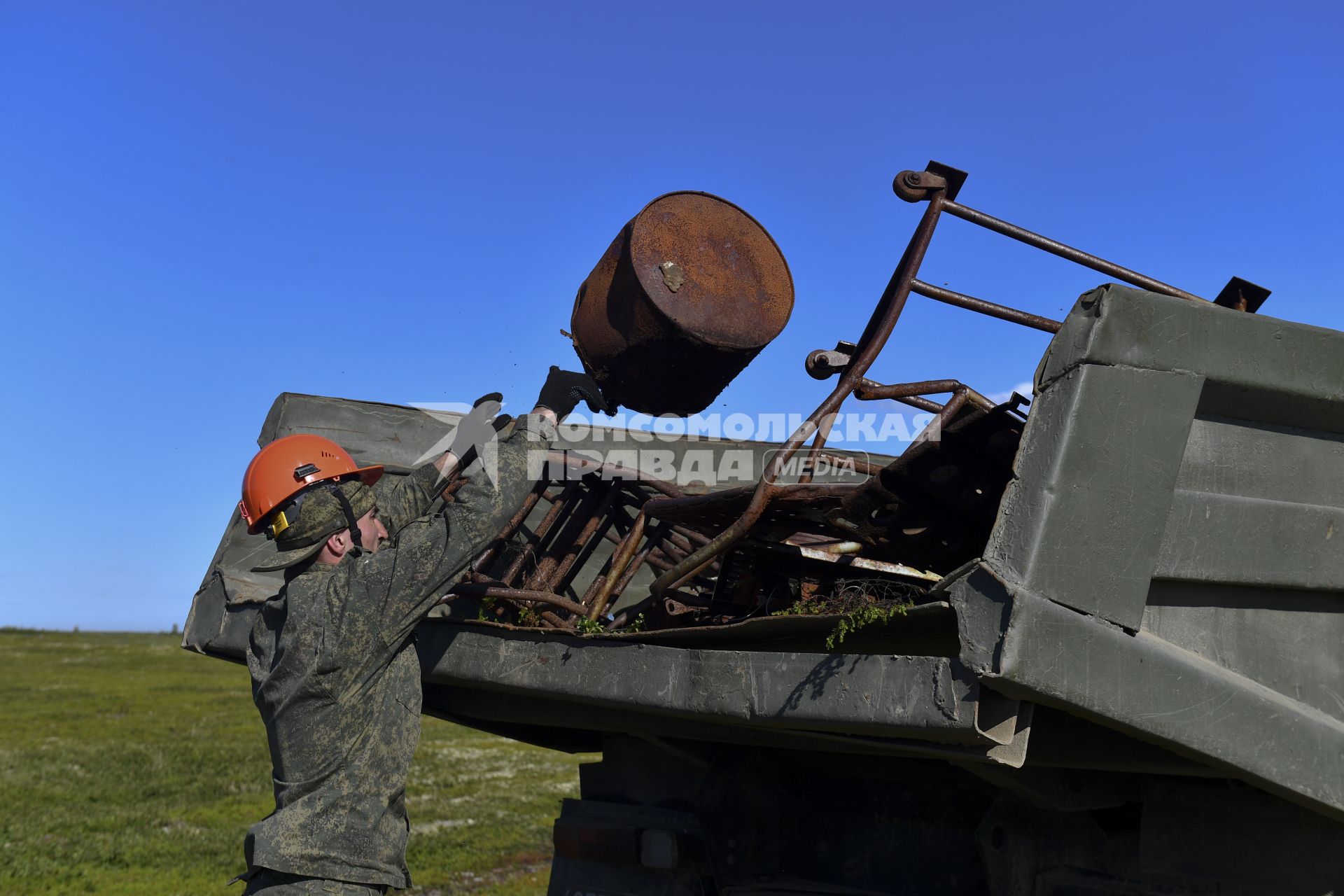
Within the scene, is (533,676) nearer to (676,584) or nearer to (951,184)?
(676,584)

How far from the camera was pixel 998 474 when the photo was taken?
273cm

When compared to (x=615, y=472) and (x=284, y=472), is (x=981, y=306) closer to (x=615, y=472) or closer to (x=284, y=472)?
(x=615, y=472)

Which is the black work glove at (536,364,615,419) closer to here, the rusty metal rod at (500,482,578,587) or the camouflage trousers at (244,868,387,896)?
the rusty metal rod at (500,482,578,587)

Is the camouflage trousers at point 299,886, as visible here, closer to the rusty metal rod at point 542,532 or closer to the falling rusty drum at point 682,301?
the rusty metal rod at point 542,532

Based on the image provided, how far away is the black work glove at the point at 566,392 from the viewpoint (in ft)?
11.4

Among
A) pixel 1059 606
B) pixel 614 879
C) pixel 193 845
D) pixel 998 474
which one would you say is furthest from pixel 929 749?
pixel 193 845

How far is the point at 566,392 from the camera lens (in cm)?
349

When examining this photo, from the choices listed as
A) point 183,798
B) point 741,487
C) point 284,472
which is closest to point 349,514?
point 284,472

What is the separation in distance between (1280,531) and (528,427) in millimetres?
1889

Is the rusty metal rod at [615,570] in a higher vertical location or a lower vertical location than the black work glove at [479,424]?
lower

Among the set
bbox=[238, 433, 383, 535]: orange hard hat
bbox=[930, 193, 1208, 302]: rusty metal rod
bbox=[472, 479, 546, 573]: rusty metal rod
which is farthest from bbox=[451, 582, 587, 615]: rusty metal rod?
bbox=[930, 193, 1208, 302]: rusty metal rod

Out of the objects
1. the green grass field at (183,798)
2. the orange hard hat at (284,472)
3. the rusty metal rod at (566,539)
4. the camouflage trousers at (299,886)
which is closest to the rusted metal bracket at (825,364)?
the rusty metal rod at (566,539)

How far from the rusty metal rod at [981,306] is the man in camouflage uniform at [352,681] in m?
1.12

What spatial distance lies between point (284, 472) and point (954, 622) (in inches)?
81.0
